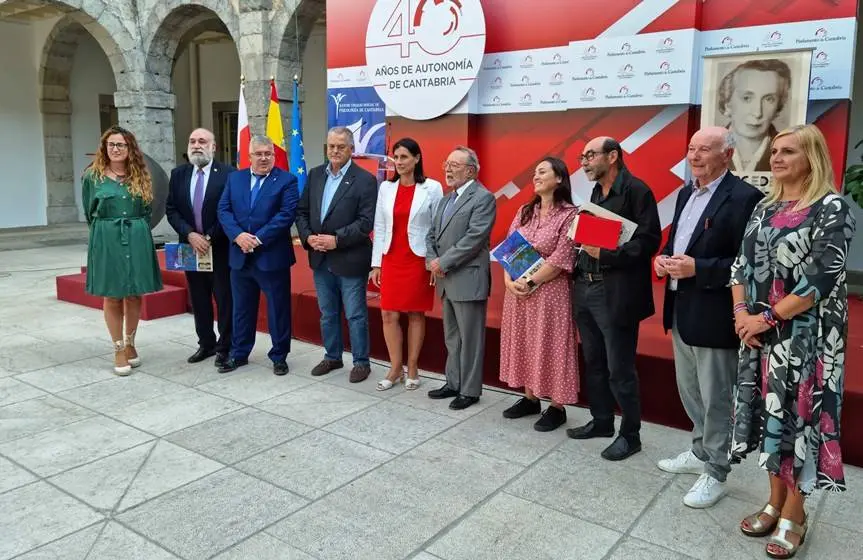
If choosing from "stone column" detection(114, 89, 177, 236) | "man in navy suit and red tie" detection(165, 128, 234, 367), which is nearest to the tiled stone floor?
"man in navy suit and red tie" detection(165, 128, 234, 367)

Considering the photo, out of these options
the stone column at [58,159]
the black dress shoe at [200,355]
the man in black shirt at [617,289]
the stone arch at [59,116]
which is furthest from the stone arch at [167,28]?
the man in black shirt at [617,289]

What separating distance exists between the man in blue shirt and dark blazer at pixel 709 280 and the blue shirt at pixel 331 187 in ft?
7.10

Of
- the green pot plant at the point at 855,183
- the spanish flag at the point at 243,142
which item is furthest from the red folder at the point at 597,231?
the spanish flag at the point at 243,142

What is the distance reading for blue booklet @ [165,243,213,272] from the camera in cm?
459

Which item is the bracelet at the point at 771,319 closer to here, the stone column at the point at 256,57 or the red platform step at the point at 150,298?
the red platform step at the point at 150,298

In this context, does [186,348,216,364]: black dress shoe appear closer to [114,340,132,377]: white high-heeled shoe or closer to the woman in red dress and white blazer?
[114,340,132,377]: white high-heeled shoe

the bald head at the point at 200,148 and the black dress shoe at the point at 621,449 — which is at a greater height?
the bald head at the point at 200,148

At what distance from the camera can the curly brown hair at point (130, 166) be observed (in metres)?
4.40

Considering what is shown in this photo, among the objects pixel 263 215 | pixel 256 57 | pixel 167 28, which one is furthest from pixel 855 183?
pixel 167 28

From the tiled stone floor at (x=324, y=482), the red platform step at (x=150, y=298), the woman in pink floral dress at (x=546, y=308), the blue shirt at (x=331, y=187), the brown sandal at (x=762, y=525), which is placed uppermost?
the blue shirt at (x=331, y=187)

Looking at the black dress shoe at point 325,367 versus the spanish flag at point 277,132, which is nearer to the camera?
the black dress shoe at point 325,367

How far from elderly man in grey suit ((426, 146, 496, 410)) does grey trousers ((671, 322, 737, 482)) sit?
3.97 ft

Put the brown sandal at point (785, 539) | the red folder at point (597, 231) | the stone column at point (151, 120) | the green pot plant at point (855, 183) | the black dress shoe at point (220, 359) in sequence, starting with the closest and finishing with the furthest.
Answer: the brown sandal at point (785, 539)
the red folder at point (597, 231)
the black dress shoe at point (220, 359)
the green pot plant at point (855, 183)
the stone column at point (151, 120)

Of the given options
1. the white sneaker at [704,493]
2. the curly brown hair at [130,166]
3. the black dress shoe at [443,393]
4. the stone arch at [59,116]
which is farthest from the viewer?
the stone arch at [59,116]
